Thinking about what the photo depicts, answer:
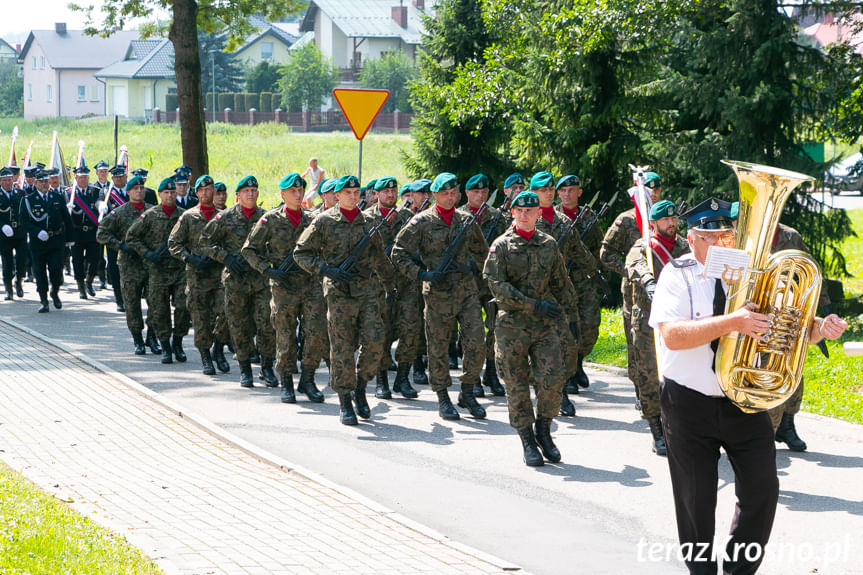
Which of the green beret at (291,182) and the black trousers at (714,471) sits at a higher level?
the green beret at (291,182)

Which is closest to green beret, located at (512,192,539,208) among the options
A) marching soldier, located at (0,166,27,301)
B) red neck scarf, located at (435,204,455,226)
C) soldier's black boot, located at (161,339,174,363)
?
red neck scarf, located at (435,204,455,226)

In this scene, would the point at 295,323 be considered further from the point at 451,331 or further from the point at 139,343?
the point at 139,343

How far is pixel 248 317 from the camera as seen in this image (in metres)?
12.3

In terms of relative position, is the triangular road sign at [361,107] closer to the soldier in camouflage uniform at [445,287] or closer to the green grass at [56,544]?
the soldier in camouflage uniform at [445,287]

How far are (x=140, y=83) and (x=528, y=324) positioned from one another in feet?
308

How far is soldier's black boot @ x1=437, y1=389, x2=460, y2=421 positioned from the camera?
417 inches

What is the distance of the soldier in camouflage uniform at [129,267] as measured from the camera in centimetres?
1423

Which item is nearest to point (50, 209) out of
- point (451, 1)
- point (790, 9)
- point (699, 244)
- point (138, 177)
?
point (138, 177)

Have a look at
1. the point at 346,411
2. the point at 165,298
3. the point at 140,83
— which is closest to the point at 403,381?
the point at 346,411

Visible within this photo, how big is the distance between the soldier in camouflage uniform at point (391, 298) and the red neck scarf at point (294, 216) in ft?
2.23

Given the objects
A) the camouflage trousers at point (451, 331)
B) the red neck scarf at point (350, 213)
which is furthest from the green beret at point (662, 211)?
the red neck scarf at point (350, 213)

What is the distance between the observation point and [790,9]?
15.8 meters

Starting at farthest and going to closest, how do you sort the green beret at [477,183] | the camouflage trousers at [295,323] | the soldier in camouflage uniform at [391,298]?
the green beret at [477,183]
the soldier in camouflage uniform at [391,298]
the camouflage trousers at [295,323]

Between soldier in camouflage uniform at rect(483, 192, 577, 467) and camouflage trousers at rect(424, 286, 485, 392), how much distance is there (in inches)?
58.4
